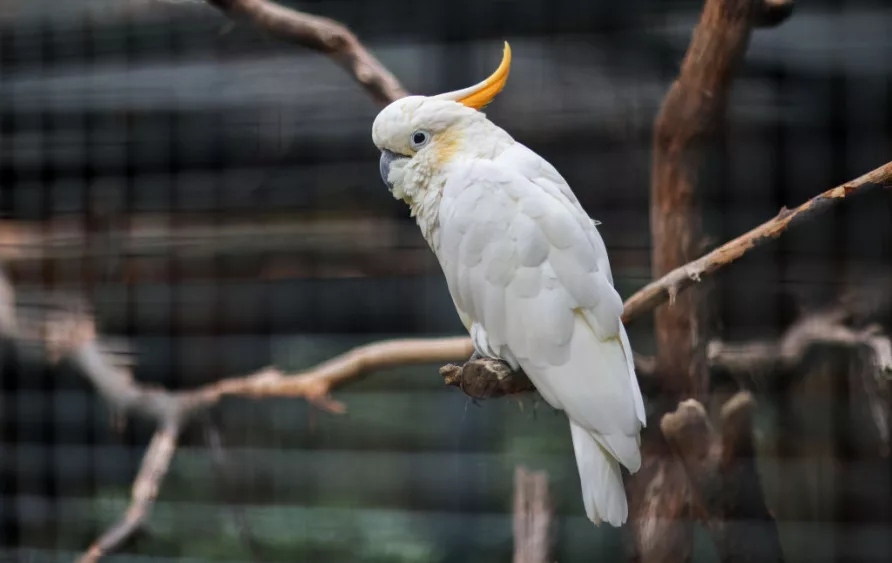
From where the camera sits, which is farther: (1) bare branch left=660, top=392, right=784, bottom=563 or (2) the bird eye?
(1) bare branch left=660, top=392, right=784, bottom=563

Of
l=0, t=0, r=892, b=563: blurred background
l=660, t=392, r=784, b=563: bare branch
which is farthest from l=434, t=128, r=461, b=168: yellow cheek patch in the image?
l=660, t=392, r=784, b=563: bare branch

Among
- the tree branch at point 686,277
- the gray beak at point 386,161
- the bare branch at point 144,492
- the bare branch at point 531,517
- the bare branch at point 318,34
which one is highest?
the bare branch at point 318,34

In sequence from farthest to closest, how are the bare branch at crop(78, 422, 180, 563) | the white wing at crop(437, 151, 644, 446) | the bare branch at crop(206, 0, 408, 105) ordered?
the bare branch at crop(78, 422, 180, 563)
the bare branch at crop(206, 0, 408, 105)
the white wing at crop(437, 151, 644, 446)

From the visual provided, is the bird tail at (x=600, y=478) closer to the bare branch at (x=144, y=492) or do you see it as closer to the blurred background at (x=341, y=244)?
the blurred background at (x=341, y=244)

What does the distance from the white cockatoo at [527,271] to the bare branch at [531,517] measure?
177 mm

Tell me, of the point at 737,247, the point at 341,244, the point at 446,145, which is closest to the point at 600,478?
the point at 737,247

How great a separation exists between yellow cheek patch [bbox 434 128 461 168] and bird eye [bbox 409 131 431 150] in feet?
0.04

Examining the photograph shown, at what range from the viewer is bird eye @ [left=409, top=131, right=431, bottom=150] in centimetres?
90

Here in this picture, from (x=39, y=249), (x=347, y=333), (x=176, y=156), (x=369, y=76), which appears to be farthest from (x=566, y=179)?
(x=39, y=249)

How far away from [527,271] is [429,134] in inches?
8.5

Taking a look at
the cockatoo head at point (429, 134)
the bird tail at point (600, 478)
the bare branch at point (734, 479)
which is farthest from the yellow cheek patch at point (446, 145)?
the bare branch at point (734, 479)

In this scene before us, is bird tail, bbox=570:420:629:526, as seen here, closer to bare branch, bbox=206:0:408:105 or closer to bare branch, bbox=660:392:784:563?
bare branch, bbox=660:392:784:563

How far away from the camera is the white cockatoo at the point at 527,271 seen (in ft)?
2.80

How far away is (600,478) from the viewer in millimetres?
853
